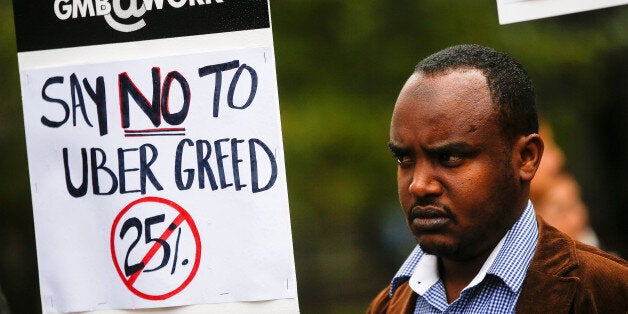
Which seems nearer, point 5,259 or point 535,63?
point 535,63

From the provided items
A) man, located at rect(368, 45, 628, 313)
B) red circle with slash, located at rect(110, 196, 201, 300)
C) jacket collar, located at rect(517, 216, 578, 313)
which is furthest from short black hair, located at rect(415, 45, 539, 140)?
red circle with slash, located at rect(110, 196, 201, 300)

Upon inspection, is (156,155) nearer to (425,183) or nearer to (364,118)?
(364,118)

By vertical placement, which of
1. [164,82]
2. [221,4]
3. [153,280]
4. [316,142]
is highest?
[221,4]

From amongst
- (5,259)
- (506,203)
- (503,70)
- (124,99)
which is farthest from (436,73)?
(5,259)

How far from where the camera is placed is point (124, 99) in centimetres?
236

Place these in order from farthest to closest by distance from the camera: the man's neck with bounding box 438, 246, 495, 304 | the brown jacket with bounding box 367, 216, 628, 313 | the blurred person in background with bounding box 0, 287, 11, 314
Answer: the blurred person in background with bounding box 0, 287, 11, 314 → the man's neck with bounding box 438, 246, 495, 304 → the brown jacket with bounding box 367, 216, 628, 313

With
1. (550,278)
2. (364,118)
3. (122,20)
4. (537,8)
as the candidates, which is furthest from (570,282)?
(122,20)

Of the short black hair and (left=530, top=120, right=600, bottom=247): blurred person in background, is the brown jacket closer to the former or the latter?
the short black hair

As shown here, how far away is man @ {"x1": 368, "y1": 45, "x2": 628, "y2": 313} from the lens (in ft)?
5.62

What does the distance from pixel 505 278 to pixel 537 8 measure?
29.1 inches

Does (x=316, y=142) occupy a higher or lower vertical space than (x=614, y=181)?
higher

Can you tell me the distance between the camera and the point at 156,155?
2344 millimetres

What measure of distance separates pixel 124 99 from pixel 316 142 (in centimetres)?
61

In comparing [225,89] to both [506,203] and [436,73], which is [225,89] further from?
[506,203]
